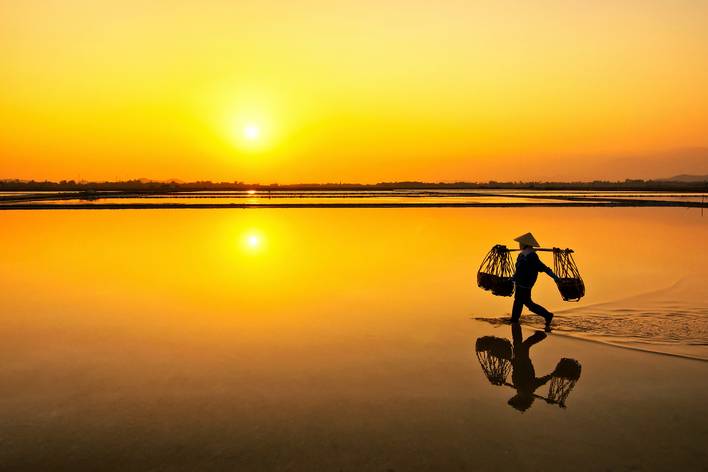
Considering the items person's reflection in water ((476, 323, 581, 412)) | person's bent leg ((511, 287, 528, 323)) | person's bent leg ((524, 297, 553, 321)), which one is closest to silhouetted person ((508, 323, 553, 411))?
person's reflection in water ((476, 323, 581, 412))

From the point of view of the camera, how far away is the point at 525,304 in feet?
33.1

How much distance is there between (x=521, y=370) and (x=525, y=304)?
2.42m

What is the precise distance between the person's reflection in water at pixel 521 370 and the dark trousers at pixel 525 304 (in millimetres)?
593

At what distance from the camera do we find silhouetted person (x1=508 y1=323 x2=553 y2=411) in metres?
6.82

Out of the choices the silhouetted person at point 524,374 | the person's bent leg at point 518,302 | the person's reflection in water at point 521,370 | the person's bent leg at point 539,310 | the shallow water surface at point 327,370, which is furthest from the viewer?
the person's bent leg at point 518,302

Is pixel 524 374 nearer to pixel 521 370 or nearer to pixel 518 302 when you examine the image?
pixel 521 370

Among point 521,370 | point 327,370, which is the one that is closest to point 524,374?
point 521,370

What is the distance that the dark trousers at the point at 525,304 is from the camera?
991 cm

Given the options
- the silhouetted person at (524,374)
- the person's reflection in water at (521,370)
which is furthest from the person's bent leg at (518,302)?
the person's reflection in water at (521,370)

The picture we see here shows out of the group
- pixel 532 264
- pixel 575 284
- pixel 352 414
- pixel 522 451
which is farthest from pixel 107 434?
pixel 575 284

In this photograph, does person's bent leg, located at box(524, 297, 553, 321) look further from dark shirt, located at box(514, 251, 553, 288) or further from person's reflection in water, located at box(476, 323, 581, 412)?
person's reflection in water, located at box(476, 323, 581, 412)

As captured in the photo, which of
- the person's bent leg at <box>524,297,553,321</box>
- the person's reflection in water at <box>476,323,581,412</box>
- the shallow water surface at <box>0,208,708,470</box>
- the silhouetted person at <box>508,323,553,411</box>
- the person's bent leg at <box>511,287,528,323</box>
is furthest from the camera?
the person's bent leg at <box>511,287,528,323</box>

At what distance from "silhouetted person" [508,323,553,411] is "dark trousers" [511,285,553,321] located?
409 millimetres

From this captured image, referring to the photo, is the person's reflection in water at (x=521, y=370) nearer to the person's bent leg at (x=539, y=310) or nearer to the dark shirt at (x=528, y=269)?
the person's bent leg at (x=539, y=310)
